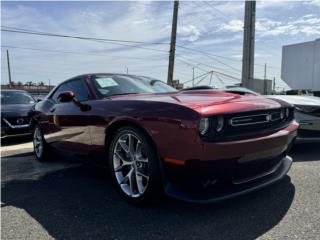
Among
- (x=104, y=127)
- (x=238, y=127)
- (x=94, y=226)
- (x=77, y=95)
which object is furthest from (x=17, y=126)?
(x=238, y=127)

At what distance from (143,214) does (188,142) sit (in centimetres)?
85

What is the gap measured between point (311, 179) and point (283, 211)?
1.09 metres

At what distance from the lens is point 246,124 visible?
9.60ft

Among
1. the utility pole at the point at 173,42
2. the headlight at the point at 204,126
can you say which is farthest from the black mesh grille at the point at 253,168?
the utility pole at the point at 173,42

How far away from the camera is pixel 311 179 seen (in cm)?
385

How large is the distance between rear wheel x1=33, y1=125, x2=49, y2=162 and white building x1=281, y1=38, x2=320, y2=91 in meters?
15.8

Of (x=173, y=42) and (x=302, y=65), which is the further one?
(x=302, y=65)

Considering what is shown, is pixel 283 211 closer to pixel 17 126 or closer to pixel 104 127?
pixel 104 127

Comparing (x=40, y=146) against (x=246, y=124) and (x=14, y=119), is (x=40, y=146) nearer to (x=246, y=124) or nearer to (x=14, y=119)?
(x=14, y=119)

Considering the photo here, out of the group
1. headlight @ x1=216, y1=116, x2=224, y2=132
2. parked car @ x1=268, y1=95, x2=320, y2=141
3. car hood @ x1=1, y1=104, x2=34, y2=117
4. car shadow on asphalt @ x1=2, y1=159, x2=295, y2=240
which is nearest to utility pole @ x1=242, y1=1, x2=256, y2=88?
car hood @ x1=1, y1=104, x2=34, y2=117

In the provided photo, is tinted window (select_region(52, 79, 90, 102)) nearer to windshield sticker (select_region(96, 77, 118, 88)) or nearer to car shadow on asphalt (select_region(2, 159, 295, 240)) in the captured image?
windshield sticker (select_region(96, 77, 118, 88))

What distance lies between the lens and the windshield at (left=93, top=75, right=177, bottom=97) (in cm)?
408

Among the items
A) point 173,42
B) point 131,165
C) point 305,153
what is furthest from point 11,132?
point 173,42

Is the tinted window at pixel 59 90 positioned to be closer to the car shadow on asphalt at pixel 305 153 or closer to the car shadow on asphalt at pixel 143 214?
the car shadow on asphalt at pixel 143 214
